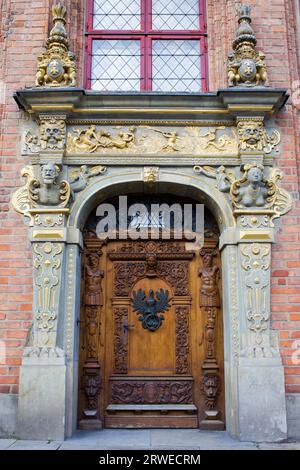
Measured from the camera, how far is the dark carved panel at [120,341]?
249 inches

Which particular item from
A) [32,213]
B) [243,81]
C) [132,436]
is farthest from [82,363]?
[243,81]

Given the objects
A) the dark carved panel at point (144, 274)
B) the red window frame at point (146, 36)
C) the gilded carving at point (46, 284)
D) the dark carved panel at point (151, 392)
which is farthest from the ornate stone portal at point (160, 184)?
the red window frame at point (146, 36)

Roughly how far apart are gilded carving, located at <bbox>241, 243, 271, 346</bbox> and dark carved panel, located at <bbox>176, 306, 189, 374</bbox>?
89cm

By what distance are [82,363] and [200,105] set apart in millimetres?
3386

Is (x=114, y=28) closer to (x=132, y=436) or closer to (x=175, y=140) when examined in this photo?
(x=175, y=140)

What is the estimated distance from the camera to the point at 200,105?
6297 mm

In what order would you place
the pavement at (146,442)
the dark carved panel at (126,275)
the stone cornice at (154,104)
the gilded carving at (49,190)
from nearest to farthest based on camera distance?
the pavement at (146,442), the gilded carving at (49,190), the stone cornice at (154,104), the dark carved panel at (126,275)

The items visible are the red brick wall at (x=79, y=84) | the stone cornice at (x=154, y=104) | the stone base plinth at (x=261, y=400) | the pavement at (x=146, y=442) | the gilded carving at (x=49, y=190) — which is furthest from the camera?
the stone cornice at (x=154, y=104)

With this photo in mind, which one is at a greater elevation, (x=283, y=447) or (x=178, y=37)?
(x=178, y=37)

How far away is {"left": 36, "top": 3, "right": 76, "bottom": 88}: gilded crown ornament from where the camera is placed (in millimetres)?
6281

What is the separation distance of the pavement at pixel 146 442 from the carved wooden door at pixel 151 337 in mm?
286

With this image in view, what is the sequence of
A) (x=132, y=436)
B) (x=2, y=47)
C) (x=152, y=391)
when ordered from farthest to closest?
(x=2, y=47) → (x=152, y=391) → (x=132, y=436)

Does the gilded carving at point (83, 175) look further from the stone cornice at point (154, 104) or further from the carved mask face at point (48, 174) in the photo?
the stone cornice at point (154, 104)

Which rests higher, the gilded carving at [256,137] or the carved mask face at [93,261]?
the gilded carving at [256,137]
